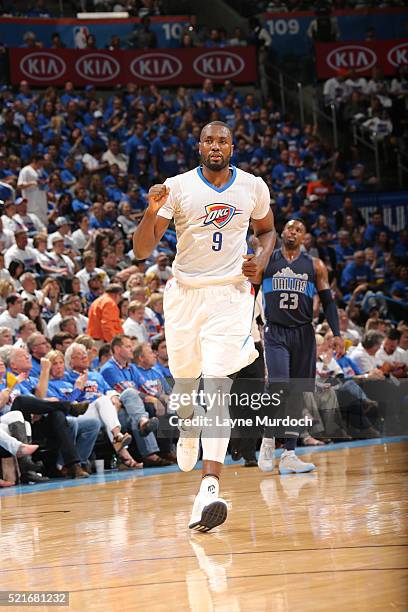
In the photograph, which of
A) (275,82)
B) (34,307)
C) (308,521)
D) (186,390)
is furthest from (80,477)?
(275,82)

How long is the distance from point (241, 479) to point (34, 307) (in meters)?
3.68

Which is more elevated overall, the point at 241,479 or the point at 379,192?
the point at 379,192

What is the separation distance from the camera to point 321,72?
23781 mm

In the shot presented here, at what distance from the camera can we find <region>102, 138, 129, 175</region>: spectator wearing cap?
1830 centimetres

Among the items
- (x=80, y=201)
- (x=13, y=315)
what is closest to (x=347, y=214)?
(x=80, y=201)

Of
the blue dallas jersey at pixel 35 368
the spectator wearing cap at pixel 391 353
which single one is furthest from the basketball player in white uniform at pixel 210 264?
the spectator wearing cap at pixel 391 353

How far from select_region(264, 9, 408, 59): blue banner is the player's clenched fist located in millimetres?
19135

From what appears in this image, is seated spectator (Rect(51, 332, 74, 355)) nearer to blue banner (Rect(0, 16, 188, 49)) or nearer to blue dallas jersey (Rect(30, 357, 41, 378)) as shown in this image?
blue dallas jersey (Rect(30, 357, 41, 378))

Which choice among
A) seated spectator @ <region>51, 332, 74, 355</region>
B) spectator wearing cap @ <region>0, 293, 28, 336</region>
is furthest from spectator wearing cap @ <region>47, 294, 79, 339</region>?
seated spectator @ <region>51, 332, 74, 355</region>

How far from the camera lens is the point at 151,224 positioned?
20.1ft

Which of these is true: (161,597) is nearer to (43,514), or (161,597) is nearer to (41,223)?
(43,514)

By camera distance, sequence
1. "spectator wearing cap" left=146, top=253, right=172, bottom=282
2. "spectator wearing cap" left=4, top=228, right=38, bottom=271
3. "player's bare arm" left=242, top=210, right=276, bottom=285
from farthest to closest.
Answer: "spectator wearing cap" left=146, top=253, right=172, bottom=282 → "spectator wearing cap" left=4, top=228, right=38, bottom=271 → "player's bare arm" left=242, top=210, right=276, bottom=285

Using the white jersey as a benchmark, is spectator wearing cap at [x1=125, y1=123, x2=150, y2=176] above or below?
above

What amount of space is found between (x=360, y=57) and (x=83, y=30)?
Result: 6.31m
